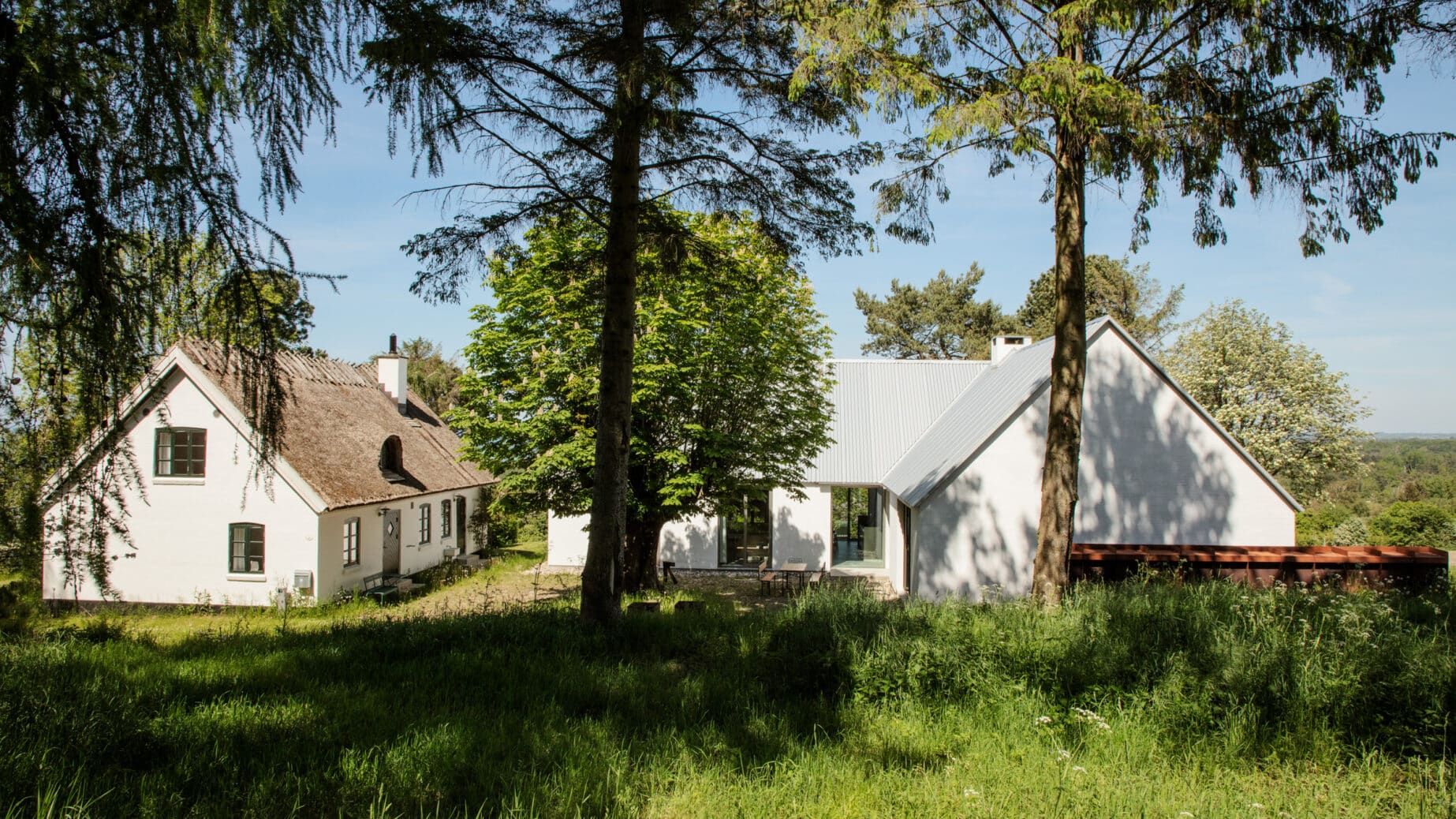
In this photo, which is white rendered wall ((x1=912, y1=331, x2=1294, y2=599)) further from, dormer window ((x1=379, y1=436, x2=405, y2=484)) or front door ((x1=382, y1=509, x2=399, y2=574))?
dormer window ((x1=379, y1=436, x2=405, y2=484))

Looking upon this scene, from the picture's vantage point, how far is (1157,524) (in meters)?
15.2

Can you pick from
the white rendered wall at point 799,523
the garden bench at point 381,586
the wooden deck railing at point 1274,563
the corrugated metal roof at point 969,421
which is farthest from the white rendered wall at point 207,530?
the wooden deck railing at point 1274,563

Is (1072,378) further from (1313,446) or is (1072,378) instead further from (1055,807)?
(1313,446)

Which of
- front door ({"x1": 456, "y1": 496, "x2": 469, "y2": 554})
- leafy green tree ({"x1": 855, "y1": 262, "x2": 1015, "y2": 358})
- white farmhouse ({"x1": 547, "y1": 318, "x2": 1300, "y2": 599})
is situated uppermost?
leafy green tree ({"x1": 855, "y1": 262, "x2": 1015, "y2": 358})

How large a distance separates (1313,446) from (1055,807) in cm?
3286

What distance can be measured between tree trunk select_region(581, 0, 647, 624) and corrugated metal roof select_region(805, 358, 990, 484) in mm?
13897

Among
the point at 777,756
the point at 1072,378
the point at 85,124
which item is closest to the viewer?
the point at 85,124

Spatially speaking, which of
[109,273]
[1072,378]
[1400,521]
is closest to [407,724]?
[109,273]

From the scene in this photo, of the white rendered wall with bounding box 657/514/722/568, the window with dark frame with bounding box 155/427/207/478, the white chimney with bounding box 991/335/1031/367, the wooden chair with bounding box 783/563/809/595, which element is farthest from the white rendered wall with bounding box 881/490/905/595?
the window with dark frame with bounding box 155/427/207/478

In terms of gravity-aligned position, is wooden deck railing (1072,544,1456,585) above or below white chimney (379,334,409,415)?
below

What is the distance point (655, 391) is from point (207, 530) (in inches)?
459

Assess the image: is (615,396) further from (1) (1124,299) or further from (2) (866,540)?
(1) (1124,299)

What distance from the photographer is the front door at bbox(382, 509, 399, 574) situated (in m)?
20.8

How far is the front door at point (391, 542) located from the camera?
20.8 m
